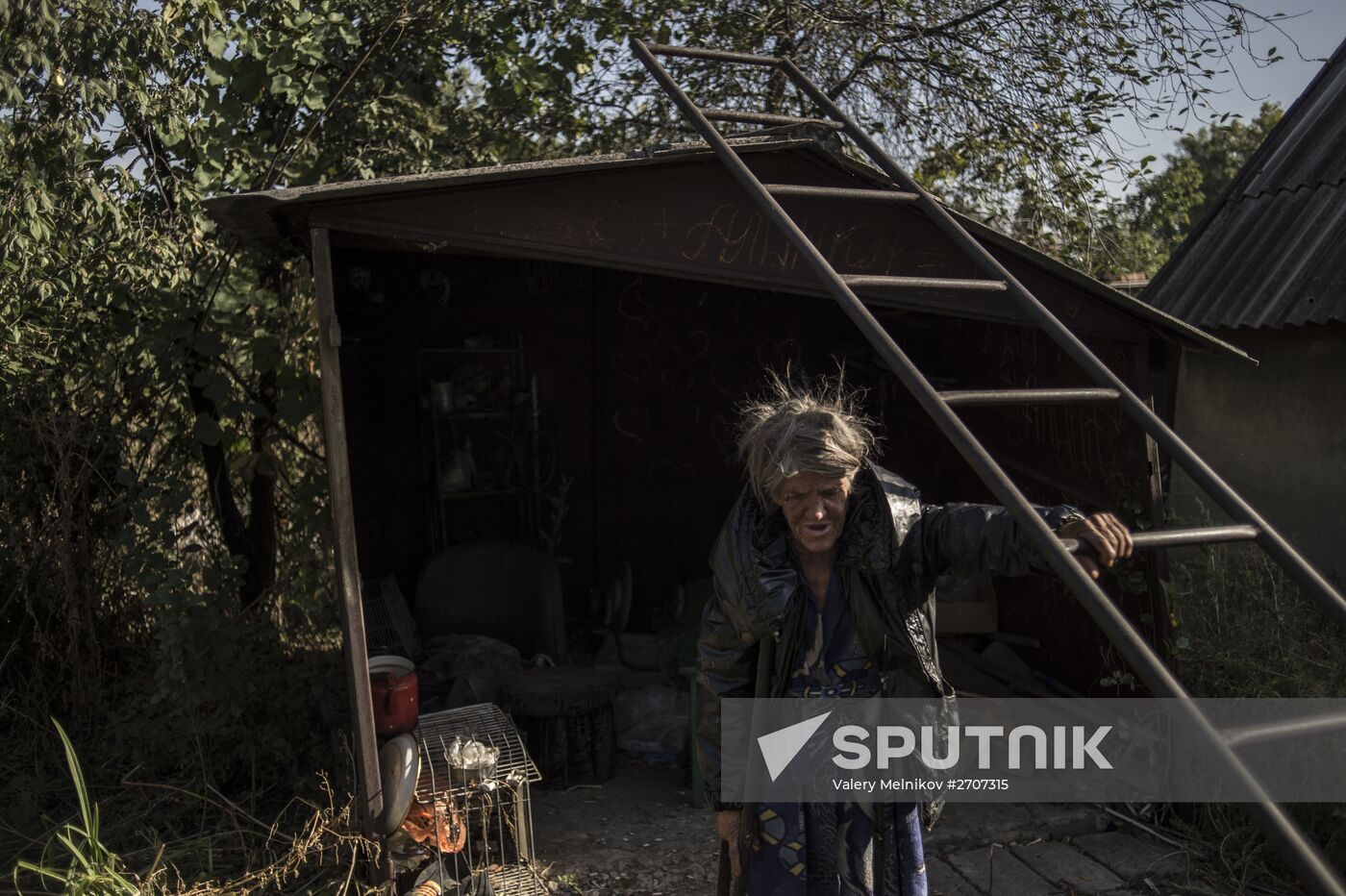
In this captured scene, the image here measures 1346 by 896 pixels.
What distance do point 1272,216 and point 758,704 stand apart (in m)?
5.68

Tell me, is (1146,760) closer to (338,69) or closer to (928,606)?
(928,606)

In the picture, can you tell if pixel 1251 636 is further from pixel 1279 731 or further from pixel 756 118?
pixel 1279 731

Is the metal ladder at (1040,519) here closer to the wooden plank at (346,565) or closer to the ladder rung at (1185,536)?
the ladder rung at (1185,536)

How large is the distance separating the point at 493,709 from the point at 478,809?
24.4 inches

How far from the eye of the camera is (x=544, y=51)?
22.5ft

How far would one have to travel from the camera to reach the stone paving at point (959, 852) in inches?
165

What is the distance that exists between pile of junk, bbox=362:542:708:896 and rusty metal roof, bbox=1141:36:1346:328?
371 cm

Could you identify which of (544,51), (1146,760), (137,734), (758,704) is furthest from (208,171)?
(1146,760)

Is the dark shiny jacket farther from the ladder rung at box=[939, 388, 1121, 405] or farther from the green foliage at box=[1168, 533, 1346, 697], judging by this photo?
the green foliage at box=[1168, 533, 1346, 697]

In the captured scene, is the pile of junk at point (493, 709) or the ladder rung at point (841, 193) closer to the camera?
the ladder rung at point (841, 193)

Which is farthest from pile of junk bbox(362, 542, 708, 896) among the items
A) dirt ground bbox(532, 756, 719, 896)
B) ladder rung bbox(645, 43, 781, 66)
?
ladder rung bbox(645, 43, 781, 66)

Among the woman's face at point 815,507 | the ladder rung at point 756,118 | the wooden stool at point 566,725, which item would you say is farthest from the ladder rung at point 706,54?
the wooden stool at point 566,725

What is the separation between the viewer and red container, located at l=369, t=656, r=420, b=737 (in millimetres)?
4227

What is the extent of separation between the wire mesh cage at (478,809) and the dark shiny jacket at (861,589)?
144 cm
